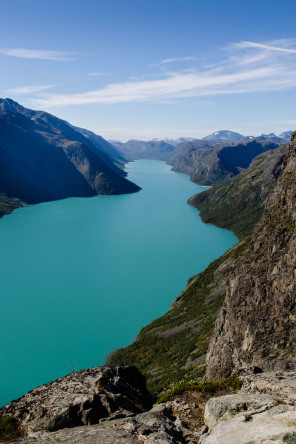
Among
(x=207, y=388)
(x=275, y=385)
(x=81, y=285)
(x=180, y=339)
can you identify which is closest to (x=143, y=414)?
(x=207, y=388)

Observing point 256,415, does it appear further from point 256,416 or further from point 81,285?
point 81,285

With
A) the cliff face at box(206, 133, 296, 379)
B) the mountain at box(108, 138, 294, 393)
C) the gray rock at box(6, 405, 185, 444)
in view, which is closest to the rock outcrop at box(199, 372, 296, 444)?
the gray rock at box(6, 405, 185, 444)

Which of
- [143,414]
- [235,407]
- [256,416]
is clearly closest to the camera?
[256,416]

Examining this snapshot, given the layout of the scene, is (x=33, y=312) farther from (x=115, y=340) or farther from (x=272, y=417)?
(x=272, y=417)

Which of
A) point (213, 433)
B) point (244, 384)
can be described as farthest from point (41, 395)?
point (244, 384)

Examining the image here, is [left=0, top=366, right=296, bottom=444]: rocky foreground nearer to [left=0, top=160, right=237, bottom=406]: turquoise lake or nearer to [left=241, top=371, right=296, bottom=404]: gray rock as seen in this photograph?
[left=241, top=371, right=296, bottom=404]: gray rock

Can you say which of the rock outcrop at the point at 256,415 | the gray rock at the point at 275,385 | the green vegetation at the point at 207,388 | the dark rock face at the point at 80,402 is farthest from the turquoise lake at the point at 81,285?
the rock outcrop at the point at 256,415
